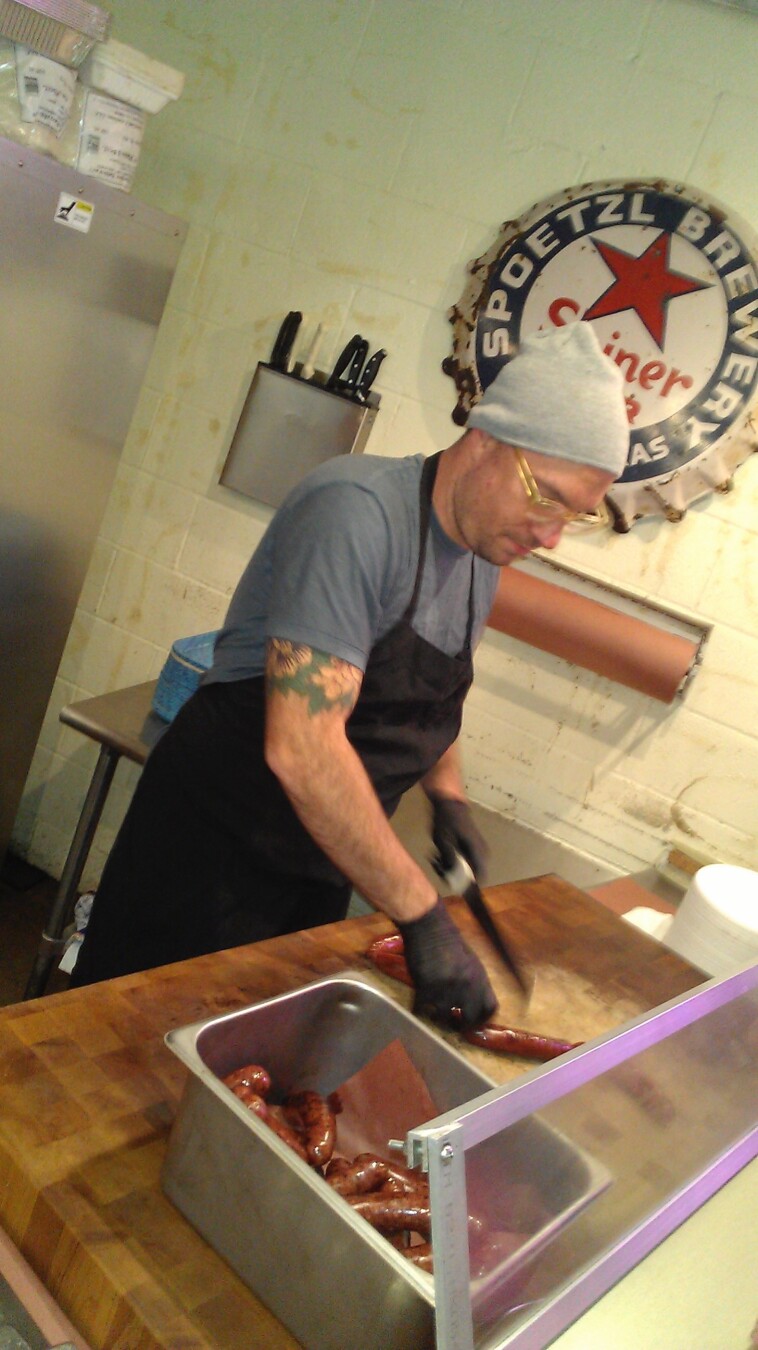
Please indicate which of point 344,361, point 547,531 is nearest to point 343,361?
point 344,361

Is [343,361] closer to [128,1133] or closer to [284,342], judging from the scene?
[284,342]

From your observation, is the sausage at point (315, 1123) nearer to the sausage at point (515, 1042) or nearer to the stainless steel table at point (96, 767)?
the sausage at point (515, 1042)

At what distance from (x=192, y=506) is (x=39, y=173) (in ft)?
3.40

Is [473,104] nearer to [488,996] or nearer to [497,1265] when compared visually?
[488,996]

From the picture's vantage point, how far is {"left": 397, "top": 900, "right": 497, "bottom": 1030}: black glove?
4.69 ft

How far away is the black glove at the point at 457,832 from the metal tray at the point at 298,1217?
77cm

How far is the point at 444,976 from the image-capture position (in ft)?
4.69

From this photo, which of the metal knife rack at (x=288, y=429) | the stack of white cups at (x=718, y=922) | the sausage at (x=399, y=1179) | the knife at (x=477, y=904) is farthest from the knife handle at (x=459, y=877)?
the metal knife rack at (x=288, y=429)

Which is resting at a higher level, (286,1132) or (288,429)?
(288,429)

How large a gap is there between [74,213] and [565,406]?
1470 mm

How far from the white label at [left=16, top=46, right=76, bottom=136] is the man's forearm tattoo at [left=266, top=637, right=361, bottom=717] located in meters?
1.47

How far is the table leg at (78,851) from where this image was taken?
8.50 feet

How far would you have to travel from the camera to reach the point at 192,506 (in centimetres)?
311

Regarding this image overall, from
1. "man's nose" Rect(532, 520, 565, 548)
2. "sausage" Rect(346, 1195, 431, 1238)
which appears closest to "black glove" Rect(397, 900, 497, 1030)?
"sausage" Rect(346, 1195, 431, 1238)
